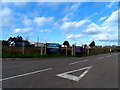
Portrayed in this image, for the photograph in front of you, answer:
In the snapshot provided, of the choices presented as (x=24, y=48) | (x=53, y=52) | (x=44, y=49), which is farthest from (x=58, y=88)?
(x=53, y=52)

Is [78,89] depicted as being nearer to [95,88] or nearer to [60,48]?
[95,88]

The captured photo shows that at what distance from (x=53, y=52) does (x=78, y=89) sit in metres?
22.4

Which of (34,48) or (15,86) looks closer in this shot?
(15,86)

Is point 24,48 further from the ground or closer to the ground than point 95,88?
further from the ground

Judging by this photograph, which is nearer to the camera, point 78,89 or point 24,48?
point 78,89

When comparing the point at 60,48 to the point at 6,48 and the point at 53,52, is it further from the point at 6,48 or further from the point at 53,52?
the point at 6,48

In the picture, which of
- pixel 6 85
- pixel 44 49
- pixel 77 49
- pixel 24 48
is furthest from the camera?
pixel 77 49

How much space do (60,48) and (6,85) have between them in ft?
76.9

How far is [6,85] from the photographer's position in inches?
297

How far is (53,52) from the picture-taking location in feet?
96.9

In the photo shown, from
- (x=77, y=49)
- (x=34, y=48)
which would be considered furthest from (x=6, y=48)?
(x=77, y=49)

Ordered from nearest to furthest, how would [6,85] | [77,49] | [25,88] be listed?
[25,88] → [6,85] → [77,49]

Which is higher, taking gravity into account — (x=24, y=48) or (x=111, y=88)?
(x=24, y=48)

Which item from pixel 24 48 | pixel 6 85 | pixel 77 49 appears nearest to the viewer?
pixel 6 85
